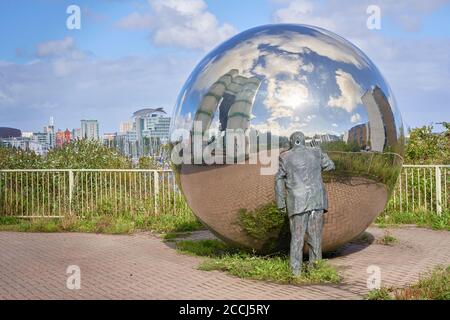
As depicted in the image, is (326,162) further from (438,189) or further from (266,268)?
(438,189)

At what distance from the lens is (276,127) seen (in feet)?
21.8

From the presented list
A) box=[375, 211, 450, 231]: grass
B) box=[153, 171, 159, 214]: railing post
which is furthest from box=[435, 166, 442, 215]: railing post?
box=[153, 171, 159, 214]: railing post

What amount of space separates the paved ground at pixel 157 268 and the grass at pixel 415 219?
2.44 ft

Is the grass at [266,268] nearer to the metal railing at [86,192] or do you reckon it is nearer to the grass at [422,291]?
the grass at [422,291]

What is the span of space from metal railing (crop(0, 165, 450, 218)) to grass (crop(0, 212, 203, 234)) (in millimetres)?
437

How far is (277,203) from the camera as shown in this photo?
6750 mm

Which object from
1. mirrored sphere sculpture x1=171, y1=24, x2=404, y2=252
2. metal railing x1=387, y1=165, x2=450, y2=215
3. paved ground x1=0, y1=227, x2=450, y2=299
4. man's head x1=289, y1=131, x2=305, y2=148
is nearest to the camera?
paved ground x1=0, y1=227, x2=450, y2=299

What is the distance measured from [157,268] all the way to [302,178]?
255 cm

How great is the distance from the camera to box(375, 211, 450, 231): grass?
11.9m

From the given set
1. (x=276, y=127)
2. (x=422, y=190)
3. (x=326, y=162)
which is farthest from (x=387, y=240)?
(x=422, y=190)

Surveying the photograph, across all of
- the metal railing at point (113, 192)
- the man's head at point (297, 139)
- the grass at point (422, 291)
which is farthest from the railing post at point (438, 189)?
the man's head at point (297, 139)

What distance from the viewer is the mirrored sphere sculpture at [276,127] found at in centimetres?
672

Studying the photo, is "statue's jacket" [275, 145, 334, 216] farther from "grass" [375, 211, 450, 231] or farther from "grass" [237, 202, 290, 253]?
"grass" [375, 211, 450, 231]

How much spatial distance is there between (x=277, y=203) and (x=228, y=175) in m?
0.69
